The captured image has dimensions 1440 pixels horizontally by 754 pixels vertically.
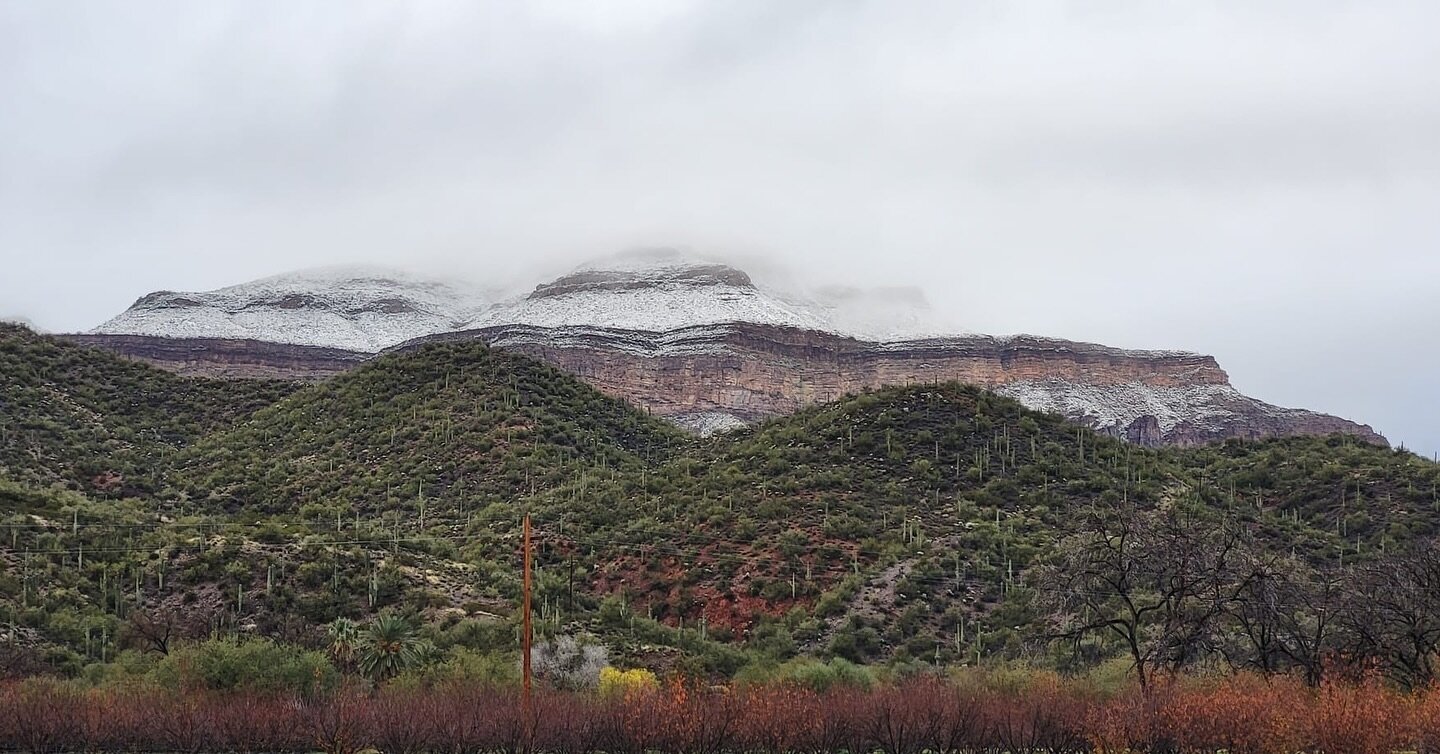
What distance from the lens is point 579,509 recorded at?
177 feet

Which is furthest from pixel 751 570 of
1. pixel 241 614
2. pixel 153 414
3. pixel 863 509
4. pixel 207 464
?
pixel 153 414

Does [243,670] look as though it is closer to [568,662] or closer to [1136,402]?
[568,662]

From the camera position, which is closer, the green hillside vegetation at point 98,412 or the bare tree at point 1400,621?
the bare tree at point 1400,621

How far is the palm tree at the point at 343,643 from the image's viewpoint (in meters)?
30.7

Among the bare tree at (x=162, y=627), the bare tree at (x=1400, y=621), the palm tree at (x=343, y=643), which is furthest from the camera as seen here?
the bare tree at (x=162, y=627)

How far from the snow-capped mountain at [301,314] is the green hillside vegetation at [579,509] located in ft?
249

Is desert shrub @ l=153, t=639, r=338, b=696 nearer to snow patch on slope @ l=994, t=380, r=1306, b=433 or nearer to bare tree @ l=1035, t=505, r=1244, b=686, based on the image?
bare tree @ l=1035, t=505, r=1244, b=686

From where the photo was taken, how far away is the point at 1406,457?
59.9 m

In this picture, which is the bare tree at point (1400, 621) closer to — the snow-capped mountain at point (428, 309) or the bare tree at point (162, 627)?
the bare tree at point (162, 627)

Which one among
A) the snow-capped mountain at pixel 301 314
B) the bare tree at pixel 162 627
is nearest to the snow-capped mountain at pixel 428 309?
the snow-capped mountain at pixel 301 314

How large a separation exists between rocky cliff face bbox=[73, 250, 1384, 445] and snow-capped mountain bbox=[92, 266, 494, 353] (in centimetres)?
36

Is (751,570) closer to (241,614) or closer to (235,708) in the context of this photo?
(241,614)

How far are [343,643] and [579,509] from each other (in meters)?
23.0

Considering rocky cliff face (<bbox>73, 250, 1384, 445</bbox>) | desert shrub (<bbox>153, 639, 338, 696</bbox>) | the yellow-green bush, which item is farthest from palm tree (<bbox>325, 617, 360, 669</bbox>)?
rocky cliff face (<bbox>73, 250, 1384, 445</bbox>)
